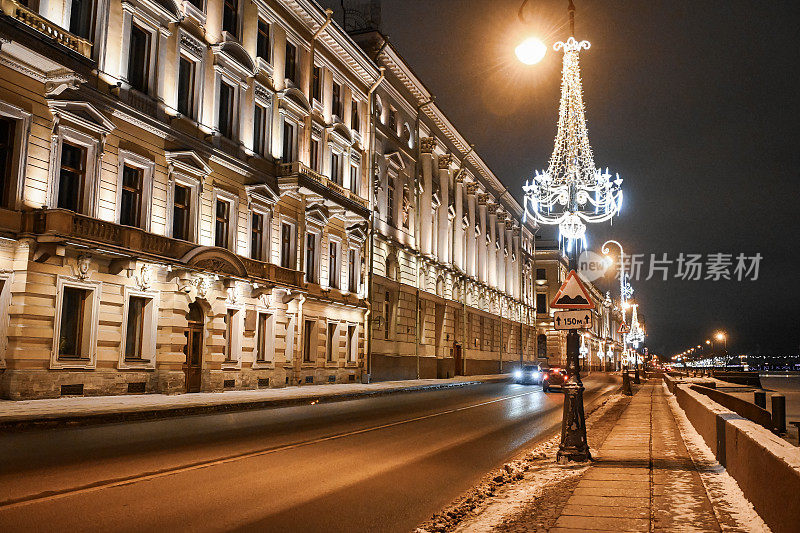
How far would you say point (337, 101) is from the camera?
3750 centimetres

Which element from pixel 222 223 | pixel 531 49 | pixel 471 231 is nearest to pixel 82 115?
pixel 222 223

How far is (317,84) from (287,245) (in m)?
9.33

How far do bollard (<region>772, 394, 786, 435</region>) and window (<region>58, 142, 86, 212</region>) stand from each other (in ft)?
65.0

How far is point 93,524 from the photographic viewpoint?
609 centimetres

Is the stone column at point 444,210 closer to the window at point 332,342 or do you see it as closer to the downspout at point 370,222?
the downspout at point 370,222

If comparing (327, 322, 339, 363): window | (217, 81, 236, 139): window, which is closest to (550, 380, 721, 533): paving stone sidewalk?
(217, 81, 236, 139): window

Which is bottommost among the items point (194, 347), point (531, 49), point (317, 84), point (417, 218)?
point (194, 347)

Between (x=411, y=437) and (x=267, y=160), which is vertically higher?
(x=267, y=160)

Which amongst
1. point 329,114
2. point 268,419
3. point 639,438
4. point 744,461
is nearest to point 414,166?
point 329,114

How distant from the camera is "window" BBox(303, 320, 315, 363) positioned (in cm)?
3312

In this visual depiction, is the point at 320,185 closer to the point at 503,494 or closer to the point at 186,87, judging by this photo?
the point at 186,87

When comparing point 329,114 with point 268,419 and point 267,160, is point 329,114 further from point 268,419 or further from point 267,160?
point 268,419

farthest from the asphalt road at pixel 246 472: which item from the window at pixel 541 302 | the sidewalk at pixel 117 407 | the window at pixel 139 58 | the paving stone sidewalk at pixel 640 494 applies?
the window at pixel 541 302

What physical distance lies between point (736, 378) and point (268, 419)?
148 feet
